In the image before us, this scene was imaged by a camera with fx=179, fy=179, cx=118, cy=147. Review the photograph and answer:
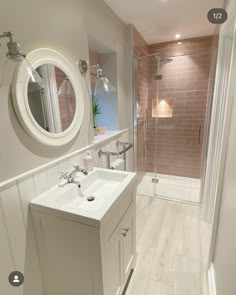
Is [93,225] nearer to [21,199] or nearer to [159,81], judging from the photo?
[21,199]

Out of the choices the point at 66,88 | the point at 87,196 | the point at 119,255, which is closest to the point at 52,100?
the point at 66,88

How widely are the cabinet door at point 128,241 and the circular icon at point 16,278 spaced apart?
26.6 inches

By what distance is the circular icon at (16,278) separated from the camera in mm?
1041

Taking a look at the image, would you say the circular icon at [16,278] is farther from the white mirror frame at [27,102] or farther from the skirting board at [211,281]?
the skirting board at [211,281]

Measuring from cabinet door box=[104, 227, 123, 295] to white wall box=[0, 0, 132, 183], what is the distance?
684 mm

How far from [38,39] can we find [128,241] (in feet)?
5.05

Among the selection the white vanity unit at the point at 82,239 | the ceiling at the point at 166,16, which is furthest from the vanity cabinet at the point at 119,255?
the ceiling at the point at 166,16

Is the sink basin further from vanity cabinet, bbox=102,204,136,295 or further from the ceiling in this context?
the ceiling

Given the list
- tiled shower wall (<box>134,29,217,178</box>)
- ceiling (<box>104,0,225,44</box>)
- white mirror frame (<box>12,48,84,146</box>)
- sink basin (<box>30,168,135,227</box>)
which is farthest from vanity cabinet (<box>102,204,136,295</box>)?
ceiling (<box>104,0,225,44</box>)

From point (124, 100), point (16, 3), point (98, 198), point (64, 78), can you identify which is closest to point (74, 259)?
point (98, 198)

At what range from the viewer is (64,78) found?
1.34 metres

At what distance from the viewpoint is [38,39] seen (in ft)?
3.61

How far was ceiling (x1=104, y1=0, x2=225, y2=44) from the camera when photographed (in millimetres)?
1836

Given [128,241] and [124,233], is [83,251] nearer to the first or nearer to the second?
[124,233]
